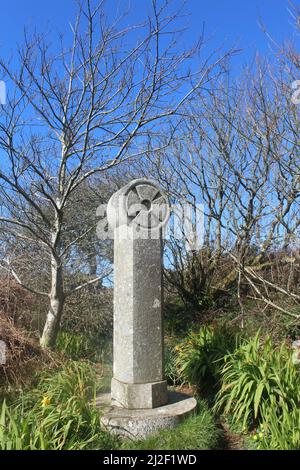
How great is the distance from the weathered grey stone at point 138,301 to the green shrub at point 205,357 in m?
1.22

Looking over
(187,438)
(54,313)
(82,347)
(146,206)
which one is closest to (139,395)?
(187,438)

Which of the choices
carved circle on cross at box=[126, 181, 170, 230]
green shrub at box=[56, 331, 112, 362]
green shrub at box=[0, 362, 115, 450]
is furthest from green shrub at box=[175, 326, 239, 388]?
carved circle on cross at box=[126, 181, 170, 230]

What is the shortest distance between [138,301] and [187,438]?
1.25m

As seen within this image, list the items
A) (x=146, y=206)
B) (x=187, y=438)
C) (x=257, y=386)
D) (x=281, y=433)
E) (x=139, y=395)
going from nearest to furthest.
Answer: (x=281, y=433) → (x=187, y=438) → (x=139, y=395) → (x=257, y=386) → (x=146, y=206)

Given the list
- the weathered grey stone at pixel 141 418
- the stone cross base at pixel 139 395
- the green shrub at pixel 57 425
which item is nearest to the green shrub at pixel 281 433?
the weathered grey stone at pixel 141 418

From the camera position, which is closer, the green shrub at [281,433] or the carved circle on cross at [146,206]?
the green shrub at [281,433]

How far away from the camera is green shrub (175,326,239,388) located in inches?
203

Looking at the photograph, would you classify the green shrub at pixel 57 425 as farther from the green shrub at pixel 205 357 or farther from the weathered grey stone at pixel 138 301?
the green shrub at pixel 205 357

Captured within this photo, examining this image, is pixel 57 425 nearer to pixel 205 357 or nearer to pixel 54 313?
pixel 205 357

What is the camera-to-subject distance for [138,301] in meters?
3.89

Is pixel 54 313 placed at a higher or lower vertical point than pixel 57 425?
higher

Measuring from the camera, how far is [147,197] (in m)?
4.09

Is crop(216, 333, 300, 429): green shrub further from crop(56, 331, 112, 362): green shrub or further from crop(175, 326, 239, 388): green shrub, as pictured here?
crop(56, 331, 112, 362): green shrub

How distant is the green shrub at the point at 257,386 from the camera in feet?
12.6
